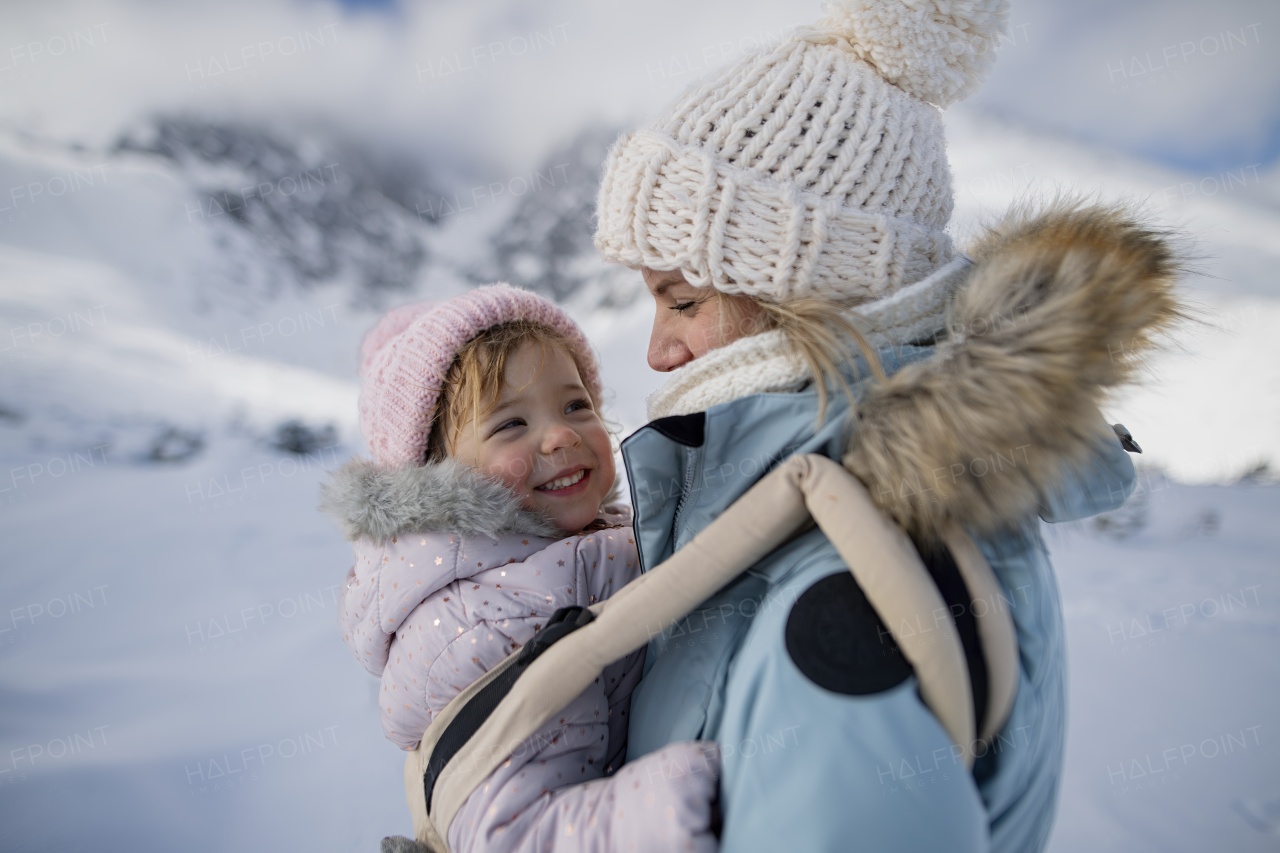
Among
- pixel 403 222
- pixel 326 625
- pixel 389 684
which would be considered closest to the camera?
pixel 389 684

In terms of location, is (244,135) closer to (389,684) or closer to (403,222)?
(403,222)

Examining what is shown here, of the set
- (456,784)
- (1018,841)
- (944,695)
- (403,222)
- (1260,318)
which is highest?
(403,222)

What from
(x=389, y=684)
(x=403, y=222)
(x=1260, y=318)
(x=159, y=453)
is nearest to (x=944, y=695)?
(x=389, y=684)

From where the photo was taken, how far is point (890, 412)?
2.60 feet

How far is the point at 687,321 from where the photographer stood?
3.86ft

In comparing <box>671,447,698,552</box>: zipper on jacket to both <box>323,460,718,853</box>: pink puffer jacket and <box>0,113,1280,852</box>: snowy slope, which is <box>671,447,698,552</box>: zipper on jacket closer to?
<box>323,460,718,853</box>: pink puffer jacket

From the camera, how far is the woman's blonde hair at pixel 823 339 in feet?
2.82

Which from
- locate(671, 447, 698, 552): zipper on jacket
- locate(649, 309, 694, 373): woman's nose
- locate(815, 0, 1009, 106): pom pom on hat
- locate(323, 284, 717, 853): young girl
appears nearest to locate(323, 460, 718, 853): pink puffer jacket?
locate(323, 284, 717, 853): young girl

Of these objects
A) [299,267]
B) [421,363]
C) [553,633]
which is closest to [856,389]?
[553,633]

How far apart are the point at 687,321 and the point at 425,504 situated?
59 cm

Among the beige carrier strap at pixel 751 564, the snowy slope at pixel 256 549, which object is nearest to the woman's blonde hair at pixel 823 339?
the beige carrier strap at pixel 751 564

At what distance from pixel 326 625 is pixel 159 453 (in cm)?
144

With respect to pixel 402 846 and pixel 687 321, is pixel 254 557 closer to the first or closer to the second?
pixel 402 846

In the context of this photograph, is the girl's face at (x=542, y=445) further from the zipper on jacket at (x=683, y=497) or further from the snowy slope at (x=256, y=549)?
the snowy slope at (x=256, y=549)
